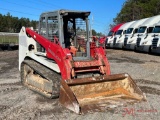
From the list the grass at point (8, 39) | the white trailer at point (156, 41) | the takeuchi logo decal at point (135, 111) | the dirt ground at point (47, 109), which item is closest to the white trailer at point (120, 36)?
the white trailer at point (156, 41)

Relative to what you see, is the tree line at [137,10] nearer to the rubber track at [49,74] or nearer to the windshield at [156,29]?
the windshield at [156,29]

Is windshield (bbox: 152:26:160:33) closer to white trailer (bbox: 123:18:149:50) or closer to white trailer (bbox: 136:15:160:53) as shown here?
white trailer (bbox: 136:15:160:53)

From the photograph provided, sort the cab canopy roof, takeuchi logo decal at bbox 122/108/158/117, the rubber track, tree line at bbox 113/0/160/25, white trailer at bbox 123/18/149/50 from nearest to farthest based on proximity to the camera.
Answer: takeuchi logo decal at bbox 122/108/158/117 < the rubber track < the cab canopy roof < white trailer at bbox 123/18/149/50 < tree line at bbox 113/0/160/25

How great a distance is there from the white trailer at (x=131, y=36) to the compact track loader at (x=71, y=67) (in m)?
15.9

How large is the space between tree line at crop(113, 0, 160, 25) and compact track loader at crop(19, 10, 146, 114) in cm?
4568

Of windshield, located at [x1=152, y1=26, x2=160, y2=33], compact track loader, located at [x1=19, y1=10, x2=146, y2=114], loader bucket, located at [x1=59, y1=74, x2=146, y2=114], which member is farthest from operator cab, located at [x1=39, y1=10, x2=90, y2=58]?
windshield, located at [x1=152, y1=26, x2=160, y2=33]

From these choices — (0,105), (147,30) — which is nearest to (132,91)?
(0,105)

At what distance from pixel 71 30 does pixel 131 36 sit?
16853 millimetres

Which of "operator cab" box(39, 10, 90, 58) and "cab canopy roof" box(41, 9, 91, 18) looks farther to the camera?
"operator cab" box(39, 10, 90, 58)

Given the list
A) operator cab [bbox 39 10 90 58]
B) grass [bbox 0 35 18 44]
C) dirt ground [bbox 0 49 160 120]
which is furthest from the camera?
grass [bbox 0 35 18 44]

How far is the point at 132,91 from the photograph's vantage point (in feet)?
24.5

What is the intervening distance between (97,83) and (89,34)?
1707 mm

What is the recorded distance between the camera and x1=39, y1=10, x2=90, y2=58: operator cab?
26.4 feet

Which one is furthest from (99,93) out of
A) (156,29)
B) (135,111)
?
(156,29)
